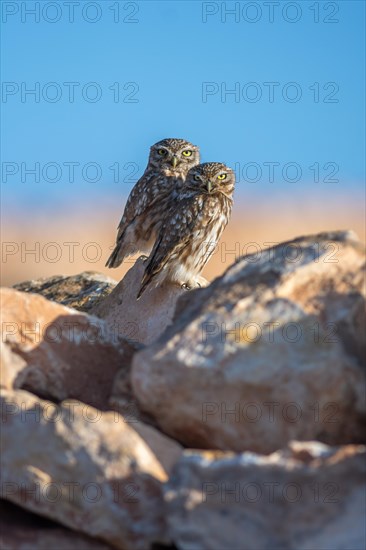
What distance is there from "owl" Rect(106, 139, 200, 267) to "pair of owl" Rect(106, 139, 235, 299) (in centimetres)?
1

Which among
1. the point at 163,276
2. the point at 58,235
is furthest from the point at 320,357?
the point at 58,235

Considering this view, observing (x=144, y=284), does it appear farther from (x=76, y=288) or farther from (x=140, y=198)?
(x=140, y=198)

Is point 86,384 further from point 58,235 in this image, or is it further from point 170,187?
point 58,235

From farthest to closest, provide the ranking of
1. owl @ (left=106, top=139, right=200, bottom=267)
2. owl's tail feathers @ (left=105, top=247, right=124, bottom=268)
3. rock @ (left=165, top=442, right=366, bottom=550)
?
owl's tail feathers @ (left=105, top=247, right=124, bottom=268)
owl @ (left=106, top=139, right=200, bottom=267)
rock @ (left=165, top=442, right=366, bottom=550)

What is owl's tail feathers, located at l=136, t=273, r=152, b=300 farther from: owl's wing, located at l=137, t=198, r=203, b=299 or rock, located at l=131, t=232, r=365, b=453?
rock, located at l=131, t=232, r=365, b=453

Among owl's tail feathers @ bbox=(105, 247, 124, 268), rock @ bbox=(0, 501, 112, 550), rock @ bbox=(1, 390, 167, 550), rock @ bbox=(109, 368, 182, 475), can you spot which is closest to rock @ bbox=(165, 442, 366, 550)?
rock @ bbox=(1, 390, 167, 550)

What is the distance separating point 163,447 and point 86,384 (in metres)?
1.03

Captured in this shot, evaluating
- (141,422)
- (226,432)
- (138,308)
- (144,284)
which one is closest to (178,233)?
(144,284)

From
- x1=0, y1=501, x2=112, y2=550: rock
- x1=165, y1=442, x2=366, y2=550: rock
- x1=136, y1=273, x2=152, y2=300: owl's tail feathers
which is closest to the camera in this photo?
x1=165, y1=442, x2=366, y2=550: rock

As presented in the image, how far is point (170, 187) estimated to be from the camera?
11969mm

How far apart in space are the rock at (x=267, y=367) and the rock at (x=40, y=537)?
2.42 ft

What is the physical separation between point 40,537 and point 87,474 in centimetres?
49

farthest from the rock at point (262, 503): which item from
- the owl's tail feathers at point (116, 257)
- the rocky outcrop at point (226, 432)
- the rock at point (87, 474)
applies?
the owl's tail feathers at point (116, 257)

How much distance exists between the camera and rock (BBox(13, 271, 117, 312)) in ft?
36.4
